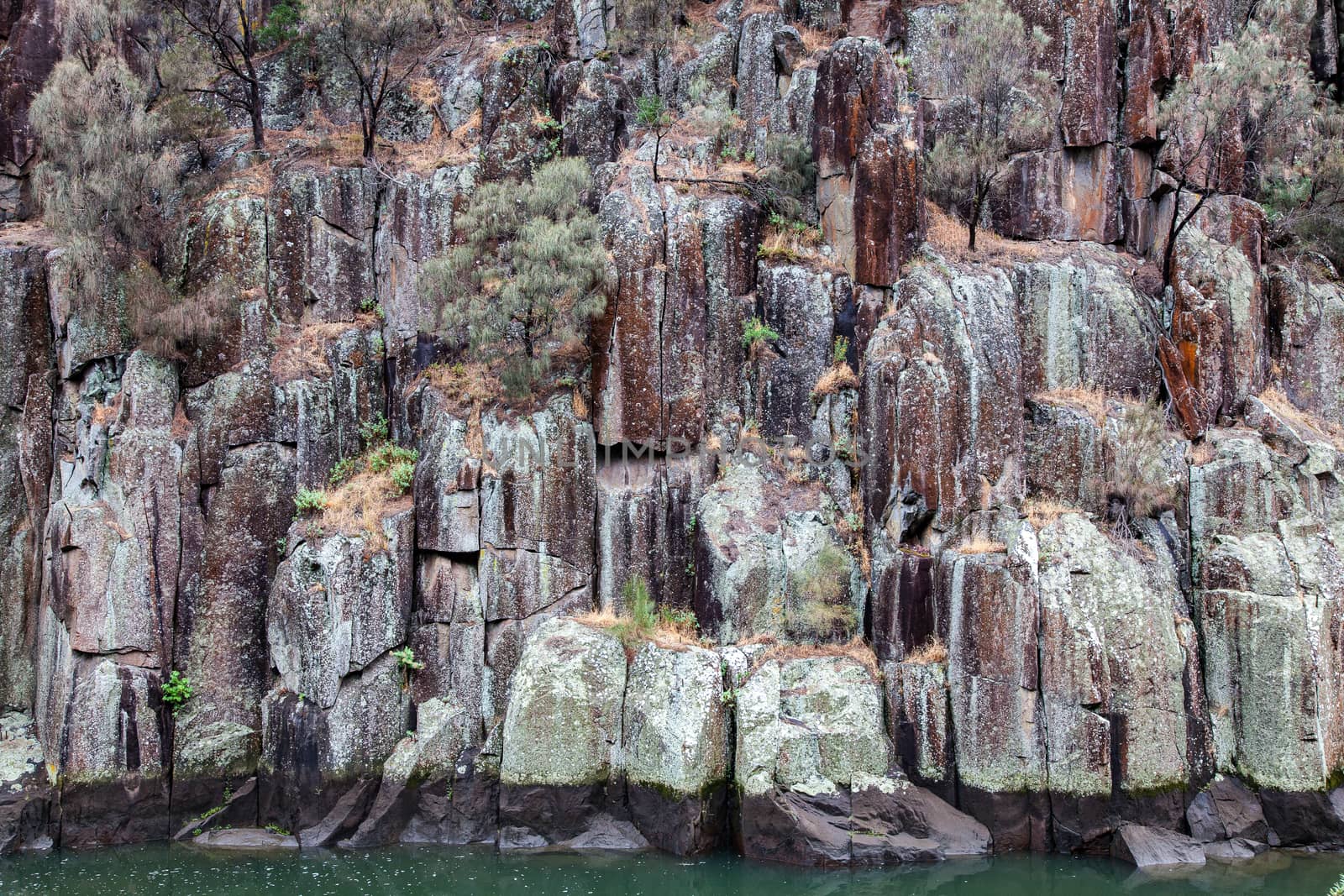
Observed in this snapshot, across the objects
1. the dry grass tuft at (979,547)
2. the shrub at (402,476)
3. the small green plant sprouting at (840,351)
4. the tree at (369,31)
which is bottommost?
the dry grass tuft at (979,547)

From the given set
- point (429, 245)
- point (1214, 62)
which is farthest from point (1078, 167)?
point (429, 245)

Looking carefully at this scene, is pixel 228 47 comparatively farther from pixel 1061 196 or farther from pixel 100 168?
pixel 1061 196

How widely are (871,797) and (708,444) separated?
856 centimetres

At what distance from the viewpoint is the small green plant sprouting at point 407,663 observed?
21875 millimetres

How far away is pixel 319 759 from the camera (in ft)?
69.2

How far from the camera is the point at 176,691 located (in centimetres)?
2188

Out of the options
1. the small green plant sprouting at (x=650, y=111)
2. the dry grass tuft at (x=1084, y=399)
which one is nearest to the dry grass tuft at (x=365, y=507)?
the small green plant sprouting at (x=650, y=111)

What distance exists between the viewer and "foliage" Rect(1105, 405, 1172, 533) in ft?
71.3

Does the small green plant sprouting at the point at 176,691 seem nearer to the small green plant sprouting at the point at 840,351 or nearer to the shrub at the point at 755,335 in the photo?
the shrub at the point at 755,335

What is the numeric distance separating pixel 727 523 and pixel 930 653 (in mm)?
5127

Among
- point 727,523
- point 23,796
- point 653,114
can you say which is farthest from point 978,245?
point 23,796

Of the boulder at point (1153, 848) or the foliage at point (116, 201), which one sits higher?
the foliage at point (116, 201)

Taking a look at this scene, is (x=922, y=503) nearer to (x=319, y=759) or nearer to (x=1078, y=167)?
(x=1078, y=167)

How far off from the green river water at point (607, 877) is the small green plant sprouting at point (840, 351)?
11162 mm
